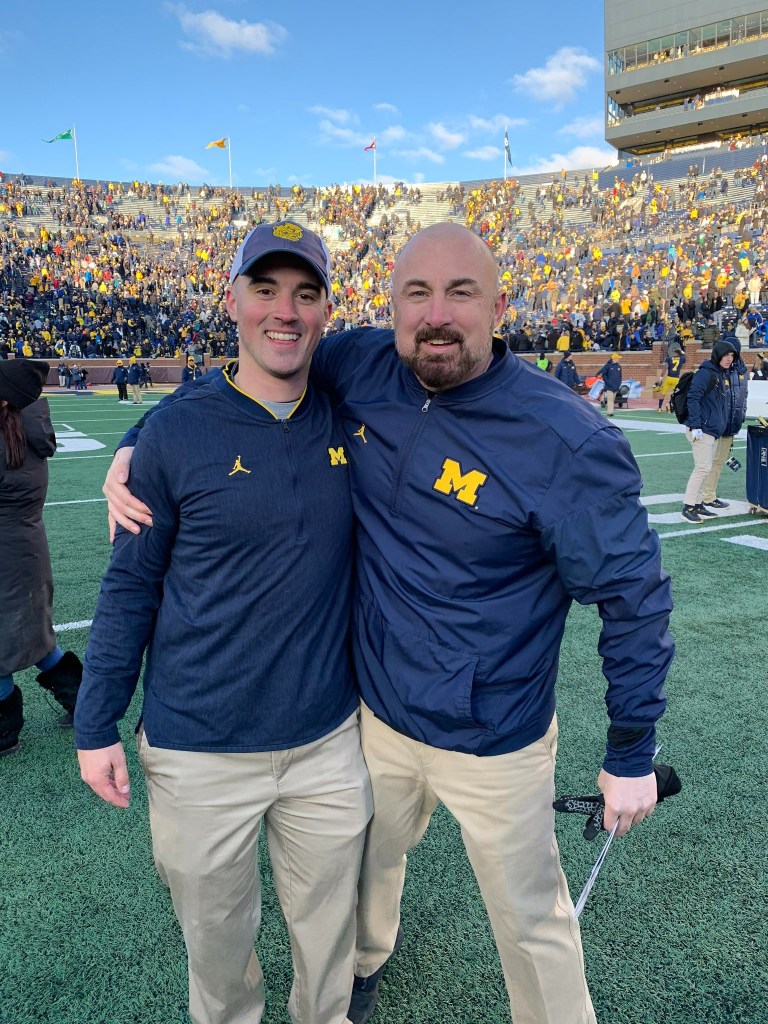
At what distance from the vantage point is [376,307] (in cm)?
3859

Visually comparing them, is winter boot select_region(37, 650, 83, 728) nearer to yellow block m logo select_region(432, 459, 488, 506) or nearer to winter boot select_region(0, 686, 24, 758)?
winter boot select_region(0, 686, 24, 758)

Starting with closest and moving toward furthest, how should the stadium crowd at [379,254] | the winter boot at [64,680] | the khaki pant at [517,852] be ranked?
1. the khaki pant at [517,852]
2. the winter boot at [64,680]
3. the stadium crowd at [379,254]

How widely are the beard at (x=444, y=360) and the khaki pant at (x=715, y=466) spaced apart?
24.2 feet

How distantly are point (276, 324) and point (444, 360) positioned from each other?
0.41m

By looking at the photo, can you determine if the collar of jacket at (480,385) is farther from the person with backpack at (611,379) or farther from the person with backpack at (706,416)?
the person with backpack at (611,379)

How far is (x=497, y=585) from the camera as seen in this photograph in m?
1.75

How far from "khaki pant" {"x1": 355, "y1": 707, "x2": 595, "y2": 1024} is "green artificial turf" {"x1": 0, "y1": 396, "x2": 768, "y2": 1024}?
1.34 feet

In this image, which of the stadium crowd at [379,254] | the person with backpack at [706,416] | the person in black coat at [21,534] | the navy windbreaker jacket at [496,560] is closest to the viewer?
the navy windbreaker jacket at [496,560]

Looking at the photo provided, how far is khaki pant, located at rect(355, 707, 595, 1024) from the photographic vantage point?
68.3 inches

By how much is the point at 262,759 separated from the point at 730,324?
27.7 m

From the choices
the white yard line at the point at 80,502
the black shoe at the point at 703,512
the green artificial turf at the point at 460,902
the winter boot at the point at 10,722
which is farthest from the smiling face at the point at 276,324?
the white yard line at the point at 80,502

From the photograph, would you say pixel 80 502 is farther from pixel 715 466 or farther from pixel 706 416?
pixel 715 466

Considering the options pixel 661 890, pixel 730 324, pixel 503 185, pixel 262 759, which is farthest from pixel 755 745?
pixel 503 185

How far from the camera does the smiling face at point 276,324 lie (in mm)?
1740
